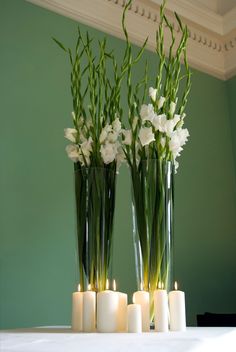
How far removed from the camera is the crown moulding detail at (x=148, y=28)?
195cm

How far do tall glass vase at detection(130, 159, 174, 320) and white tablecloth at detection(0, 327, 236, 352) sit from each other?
0.48ft

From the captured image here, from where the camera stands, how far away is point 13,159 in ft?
5.24

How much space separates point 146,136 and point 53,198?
648 millimetres

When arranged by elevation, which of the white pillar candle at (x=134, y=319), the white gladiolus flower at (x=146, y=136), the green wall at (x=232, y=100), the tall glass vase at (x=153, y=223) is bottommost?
the white pillar candle at (x=134, y=319)

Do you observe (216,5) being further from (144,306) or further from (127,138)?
(144,306)

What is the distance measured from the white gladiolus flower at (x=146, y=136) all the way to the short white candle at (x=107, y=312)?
0.35m

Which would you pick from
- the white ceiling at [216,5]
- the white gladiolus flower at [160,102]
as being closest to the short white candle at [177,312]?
the white gladiolus flower at [160,102]

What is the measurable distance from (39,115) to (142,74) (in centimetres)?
60

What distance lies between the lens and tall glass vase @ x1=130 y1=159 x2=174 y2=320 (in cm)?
106

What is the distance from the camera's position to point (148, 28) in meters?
2.15

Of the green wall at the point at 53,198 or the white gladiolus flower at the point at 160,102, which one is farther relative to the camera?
the green wall at the point at 53,198

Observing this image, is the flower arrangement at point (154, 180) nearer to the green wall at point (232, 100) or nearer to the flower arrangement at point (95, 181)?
the flower arrangement at point (95, 181)

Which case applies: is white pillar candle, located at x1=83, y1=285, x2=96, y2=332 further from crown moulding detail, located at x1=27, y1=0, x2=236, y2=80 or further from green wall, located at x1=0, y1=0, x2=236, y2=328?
crown moulding detail, located at x1=27, y1=0, x2=236, y2=80

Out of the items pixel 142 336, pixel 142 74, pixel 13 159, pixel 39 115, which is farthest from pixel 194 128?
pixel 142 336
